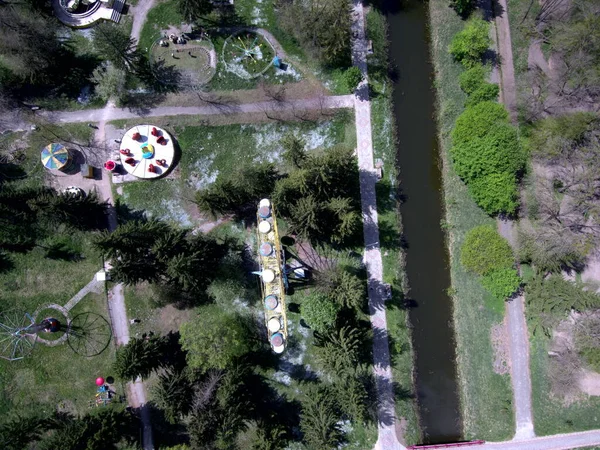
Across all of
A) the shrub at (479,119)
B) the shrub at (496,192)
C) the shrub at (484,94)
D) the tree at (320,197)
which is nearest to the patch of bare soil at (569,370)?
the shrub at (496,192)

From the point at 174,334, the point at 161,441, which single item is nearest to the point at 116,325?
the point at 174,334

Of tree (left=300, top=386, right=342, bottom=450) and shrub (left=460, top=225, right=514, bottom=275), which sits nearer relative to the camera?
tree (left=300, top=386, right=342, bottom=450)

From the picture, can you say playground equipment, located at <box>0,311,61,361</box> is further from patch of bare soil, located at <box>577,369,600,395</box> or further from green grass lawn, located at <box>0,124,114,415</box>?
patch of bare soil, located at <box>577,369,600,395</box>

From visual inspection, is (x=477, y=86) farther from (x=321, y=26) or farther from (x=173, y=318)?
(x=173, y=318)

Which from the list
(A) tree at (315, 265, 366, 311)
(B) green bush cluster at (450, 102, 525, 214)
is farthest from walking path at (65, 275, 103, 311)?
(B) green bush cluster at (450, 102, 525, 214)

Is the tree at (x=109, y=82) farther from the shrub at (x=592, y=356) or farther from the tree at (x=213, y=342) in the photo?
the shrub at (x=592, y=356)

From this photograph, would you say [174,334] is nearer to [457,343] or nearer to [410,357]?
[410,357]
